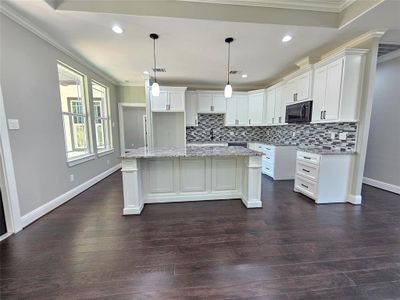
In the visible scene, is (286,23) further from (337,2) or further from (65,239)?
(65,239)

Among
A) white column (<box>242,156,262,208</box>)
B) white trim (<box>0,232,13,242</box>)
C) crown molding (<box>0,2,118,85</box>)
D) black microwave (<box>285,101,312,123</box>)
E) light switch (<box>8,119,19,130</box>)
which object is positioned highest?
crown molding (<box>0,2,118,85</box>)

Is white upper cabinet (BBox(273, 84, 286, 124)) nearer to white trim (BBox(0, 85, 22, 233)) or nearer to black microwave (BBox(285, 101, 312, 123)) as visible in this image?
black microwave (BBox(285, 101, 312, 123))

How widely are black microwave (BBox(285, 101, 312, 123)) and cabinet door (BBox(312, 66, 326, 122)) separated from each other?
0.11 m

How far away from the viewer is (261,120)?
563 centimetres

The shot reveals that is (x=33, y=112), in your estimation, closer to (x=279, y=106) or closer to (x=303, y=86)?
(x=303, y=86)

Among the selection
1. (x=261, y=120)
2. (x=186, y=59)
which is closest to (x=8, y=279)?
(x=186, y=59)

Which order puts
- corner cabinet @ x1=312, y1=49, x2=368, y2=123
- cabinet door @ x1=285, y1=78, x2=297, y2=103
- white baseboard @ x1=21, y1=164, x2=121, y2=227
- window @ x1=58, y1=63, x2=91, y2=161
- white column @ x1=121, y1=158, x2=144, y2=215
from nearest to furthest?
1. white baseboard @ x1=21, y1=164, x2=121, y2=227
2. white column @ x1=121, y1=158, x2=144, y2=215
3. corner cabinet @ x1=312, y1=49, x2=368, y2=123
4. window @ x1=58, y1=63, x2=91, y2=161
5. cabinet door @ x1=285, y1=78, x2=297, y2=103

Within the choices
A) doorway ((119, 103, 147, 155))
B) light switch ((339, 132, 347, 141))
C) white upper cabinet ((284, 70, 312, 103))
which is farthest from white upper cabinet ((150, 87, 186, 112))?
light switch ((339, 132, 347, 141))

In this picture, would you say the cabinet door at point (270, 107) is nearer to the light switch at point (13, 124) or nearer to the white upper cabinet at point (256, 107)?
the white upper cabinet at point (256, 107)

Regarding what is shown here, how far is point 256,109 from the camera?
5.77 meters

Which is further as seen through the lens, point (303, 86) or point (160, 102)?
point (160, 102)

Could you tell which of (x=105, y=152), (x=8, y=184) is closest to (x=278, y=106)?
(x=105, y=152)

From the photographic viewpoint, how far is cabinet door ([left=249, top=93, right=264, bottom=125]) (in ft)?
18.4

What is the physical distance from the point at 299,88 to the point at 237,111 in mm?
2261
